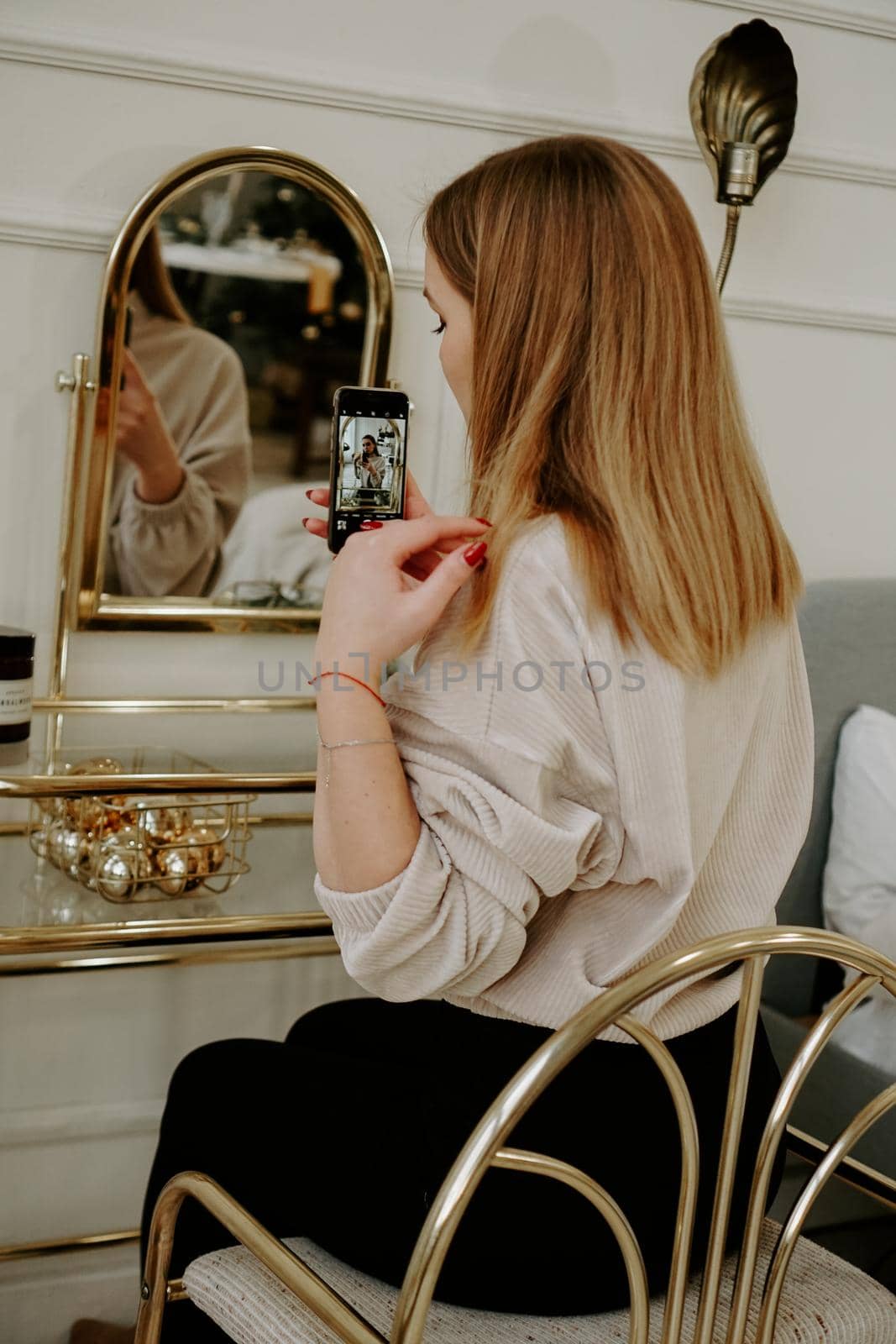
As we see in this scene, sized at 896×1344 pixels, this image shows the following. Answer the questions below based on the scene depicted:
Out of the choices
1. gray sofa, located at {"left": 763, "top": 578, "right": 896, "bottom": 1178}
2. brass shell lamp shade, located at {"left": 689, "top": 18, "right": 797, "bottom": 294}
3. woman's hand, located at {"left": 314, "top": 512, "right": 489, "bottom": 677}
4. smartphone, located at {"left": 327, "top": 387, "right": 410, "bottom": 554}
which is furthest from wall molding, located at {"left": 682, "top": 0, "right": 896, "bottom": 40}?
woman's hand, located at {"left": 314, "top": 512, "right": 489, "bottom": 677}

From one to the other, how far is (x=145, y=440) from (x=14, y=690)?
1.24 feet

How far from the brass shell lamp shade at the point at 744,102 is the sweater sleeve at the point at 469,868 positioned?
3.52 ft

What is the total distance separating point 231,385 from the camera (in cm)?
156

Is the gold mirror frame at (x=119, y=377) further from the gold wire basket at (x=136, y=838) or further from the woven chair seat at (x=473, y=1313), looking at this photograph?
the woven chair seat at (x=473, y=1313)

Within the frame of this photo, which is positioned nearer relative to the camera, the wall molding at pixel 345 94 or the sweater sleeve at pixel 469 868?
the sweater sleeve at pixel 469 868

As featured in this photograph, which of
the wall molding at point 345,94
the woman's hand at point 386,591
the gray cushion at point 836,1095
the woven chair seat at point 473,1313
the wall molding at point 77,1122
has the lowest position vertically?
the wall molding at point 77,1122

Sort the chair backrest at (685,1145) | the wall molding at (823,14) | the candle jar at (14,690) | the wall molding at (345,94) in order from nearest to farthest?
the chair backrest at (685,1145), the candle jar at (14,690), the wall molding at (345,94), the wall molding at (823,14)

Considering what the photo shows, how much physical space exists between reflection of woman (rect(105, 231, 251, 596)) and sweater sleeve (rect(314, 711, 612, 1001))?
756mm

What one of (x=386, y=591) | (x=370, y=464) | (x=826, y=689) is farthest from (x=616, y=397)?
(x=826, y=689)

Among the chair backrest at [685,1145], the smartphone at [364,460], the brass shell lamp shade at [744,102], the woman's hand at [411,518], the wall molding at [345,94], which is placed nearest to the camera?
the chair backrest at [685,1145]

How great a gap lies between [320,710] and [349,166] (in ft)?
3.12

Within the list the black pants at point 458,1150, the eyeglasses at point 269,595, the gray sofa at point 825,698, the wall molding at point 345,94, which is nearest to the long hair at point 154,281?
the wall molding at point 345,94

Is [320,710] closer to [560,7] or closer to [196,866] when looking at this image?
[196,866]

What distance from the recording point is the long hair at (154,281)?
1.47m
